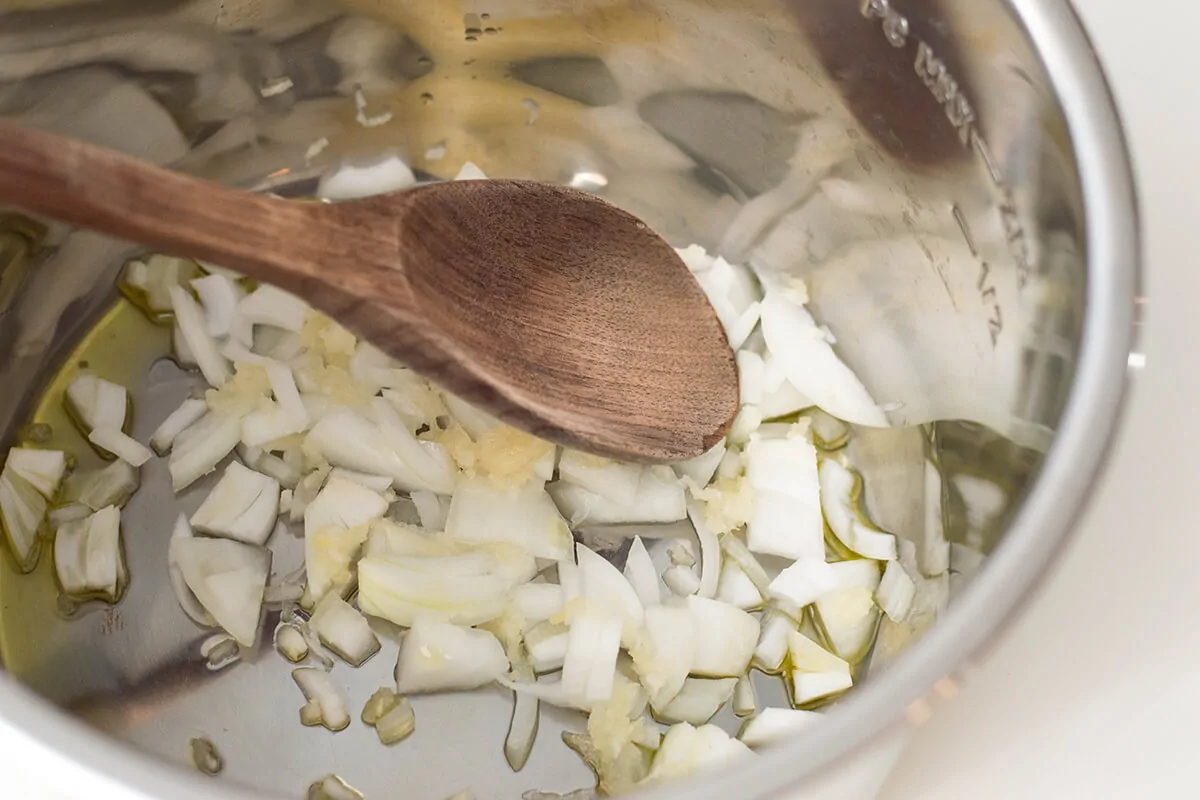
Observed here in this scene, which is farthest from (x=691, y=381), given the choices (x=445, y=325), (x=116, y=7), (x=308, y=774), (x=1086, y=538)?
(x=116, y=7)

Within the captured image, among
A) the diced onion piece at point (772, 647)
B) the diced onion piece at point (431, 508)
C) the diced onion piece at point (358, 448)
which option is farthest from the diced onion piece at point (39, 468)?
the diced onion piece at point (772, 647)

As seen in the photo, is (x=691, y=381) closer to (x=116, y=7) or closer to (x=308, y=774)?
(x=308, y=774)

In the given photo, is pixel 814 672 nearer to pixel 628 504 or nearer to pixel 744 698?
pixel 744 698

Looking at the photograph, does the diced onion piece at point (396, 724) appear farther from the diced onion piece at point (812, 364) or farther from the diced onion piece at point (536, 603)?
the diced onion piece at point (812, 364)

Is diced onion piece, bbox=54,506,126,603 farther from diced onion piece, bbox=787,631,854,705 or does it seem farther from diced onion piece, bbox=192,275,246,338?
diced onion piece, bbox=787,631,854,705

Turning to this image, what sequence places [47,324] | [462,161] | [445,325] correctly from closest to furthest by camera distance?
[445,325]
[47,324]
[462,161]

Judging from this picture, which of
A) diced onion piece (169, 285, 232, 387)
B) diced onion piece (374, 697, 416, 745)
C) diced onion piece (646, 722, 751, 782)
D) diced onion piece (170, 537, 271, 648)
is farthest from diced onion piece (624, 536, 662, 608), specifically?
diced onion piece (169, 285, 232, 387)
